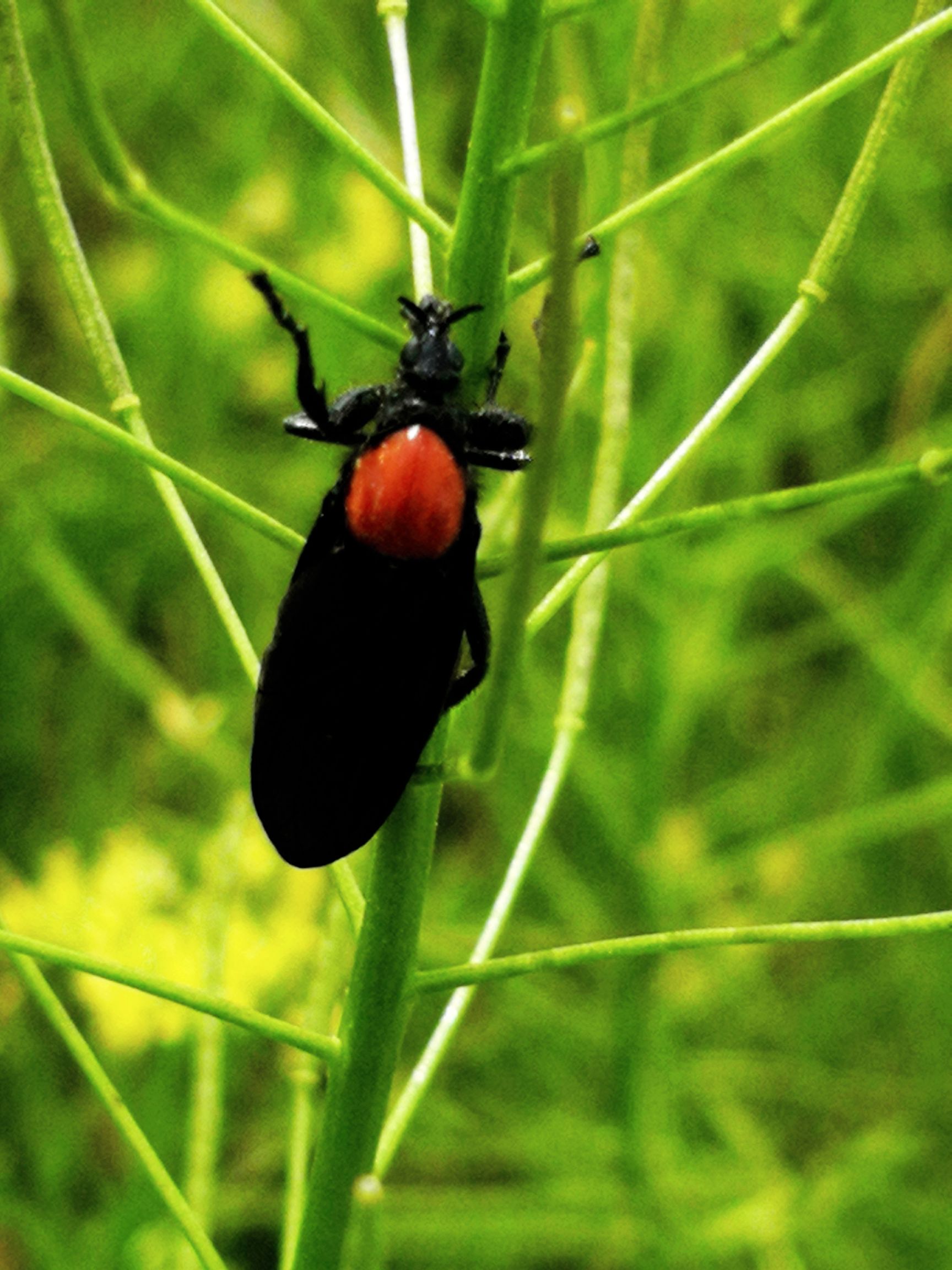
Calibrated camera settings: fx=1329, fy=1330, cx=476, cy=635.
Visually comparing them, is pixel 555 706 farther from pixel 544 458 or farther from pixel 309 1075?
pixel 544 458

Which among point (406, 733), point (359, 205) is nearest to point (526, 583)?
point (406, 733)

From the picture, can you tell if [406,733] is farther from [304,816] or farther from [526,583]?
[526,583]

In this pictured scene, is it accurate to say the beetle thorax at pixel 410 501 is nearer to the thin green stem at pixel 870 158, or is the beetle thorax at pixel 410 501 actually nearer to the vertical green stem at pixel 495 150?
the vertical green stem at pixel 495 150

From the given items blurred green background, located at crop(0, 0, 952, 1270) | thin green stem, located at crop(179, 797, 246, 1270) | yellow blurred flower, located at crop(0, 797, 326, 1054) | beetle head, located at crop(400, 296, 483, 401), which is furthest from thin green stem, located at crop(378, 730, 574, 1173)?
yellow blurred flower, located at crop(0, 797, 326, 1054)

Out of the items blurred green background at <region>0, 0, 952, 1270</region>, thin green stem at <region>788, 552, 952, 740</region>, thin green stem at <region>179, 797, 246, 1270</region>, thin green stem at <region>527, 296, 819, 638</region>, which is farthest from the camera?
thin green stem at <region>788, 552, 952, 740</region>

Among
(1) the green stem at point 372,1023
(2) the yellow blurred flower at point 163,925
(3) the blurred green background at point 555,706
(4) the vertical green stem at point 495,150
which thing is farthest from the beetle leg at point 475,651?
(2) the yellow blurred flower at point 163,925

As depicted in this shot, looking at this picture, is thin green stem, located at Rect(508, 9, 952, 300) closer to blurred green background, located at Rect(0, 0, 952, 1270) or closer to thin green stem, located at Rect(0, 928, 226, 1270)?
thin green stem, located at Rect(0, 928, 226, 1270)
